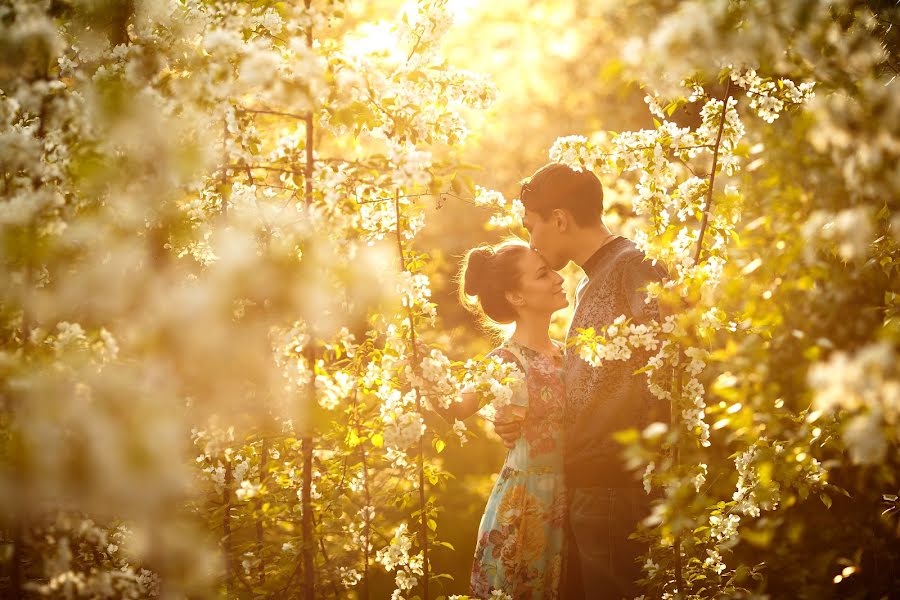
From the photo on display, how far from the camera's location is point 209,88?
200cm

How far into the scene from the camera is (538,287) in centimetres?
344

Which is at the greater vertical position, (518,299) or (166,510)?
(518,299)

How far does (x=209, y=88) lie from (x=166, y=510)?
3.83ft

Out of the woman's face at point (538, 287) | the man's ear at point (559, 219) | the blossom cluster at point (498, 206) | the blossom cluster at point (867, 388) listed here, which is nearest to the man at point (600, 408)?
the man's ear at point (559, 219)

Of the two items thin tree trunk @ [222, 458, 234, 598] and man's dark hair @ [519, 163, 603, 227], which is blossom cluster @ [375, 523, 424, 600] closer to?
Answer: thin tree trunk @ [222, 458, 234, 598]

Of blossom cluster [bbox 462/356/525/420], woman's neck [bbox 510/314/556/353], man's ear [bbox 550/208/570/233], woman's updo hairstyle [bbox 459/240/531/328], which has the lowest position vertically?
blossom cluster [bbox 462/356/525/420]

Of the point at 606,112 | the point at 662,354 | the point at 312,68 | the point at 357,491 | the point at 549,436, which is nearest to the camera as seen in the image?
the point at 312,68

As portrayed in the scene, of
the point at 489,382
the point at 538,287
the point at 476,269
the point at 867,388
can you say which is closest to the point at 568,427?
the point at 538,287

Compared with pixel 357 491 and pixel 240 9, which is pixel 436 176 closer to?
pixel 240 9

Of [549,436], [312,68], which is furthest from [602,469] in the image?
[312,68]

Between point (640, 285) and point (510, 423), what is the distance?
75 centimetres

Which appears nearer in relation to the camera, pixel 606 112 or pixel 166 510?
pixel 166 510

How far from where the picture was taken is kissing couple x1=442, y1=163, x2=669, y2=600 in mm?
2986

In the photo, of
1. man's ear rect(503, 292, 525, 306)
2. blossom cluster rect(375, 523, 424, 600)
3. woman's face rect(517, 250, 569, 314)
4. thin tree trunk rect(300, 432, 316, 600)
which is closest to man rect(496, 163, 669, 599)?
woman's face rect(517, 250, 569, 314)
